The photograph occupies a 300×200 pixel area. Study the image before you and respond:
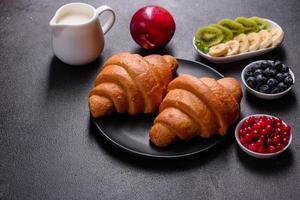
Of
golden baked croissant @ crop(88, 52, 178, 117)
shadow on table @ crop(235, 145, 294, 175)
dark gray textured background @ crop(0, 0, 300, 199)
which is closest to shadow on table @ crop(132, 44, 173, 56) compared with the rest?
A: dark gray textured background @ crop(0, 0, 300, 199)

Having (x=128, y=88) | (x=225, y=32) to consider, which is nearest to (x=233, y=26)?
(x=225, y=32)

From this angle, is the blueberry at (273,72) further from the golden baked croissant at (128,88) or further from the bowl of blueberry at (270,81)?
the golden baked croissant at (128,88)

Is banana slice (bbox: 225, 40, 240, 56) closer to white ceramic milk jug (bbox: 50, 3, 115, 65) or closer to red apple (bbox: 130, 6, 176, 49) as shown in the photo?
red apple (bbox: 130, 6, 176, 49)

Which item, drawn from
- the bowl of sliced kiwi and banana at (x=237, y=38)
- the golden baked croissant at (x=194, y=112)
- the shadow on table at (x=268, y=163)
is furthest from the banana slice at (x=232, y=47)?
the shadow on table at (x=268, y=163)

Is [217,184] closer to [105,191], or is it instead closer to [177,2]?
[105,191]

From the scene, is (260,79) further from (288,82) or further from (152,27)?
(152,27)

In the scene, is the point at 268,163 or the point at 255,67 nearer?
the point at 268,163
